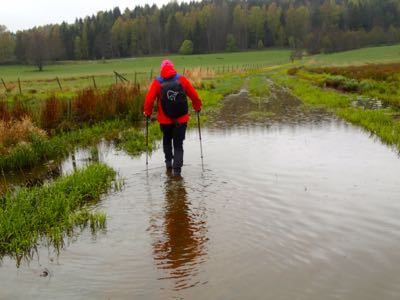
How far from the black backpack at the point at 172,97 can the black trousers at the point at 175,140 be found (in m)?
0.33

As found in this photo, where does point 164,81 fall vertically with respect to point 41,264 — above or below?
above

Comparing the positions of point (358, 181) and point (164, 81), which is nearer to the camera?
point (358, 181)

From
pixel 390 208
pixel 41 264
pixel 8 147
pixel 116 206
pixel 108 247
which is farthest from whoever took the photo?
pixel 8 147

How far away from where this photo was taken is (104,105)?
16.4 meters

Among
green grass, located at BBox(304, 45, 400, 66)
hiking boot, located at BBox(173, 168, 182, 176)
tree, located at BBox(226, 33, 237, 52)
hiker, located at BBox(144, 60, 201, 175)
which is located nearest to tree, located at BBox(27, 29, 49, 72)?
tree, located at BBox(226, 33, 237, 52)

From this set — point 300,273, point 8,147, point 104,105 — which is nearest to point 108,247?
point 300,273

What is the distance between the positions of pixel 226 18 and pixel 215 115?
137787mm

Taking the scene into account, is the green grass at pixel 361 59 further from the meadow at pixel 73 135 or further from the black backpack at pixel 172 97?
the black backpack at pixel 172 97

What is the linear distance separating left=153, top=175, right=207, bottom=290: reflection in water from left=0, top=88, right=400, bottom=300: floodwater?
1cm

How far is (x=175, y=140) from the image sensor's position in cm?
945

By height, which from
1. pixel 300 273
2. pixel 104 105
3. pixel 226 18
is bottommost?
pixel 300 273

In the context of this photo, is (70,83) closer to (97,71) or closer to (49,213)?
(97,71)

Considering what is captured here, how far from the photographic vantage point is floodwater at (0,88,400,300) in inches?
173

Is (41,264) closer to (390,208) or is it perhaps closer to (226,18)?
(390,208)
